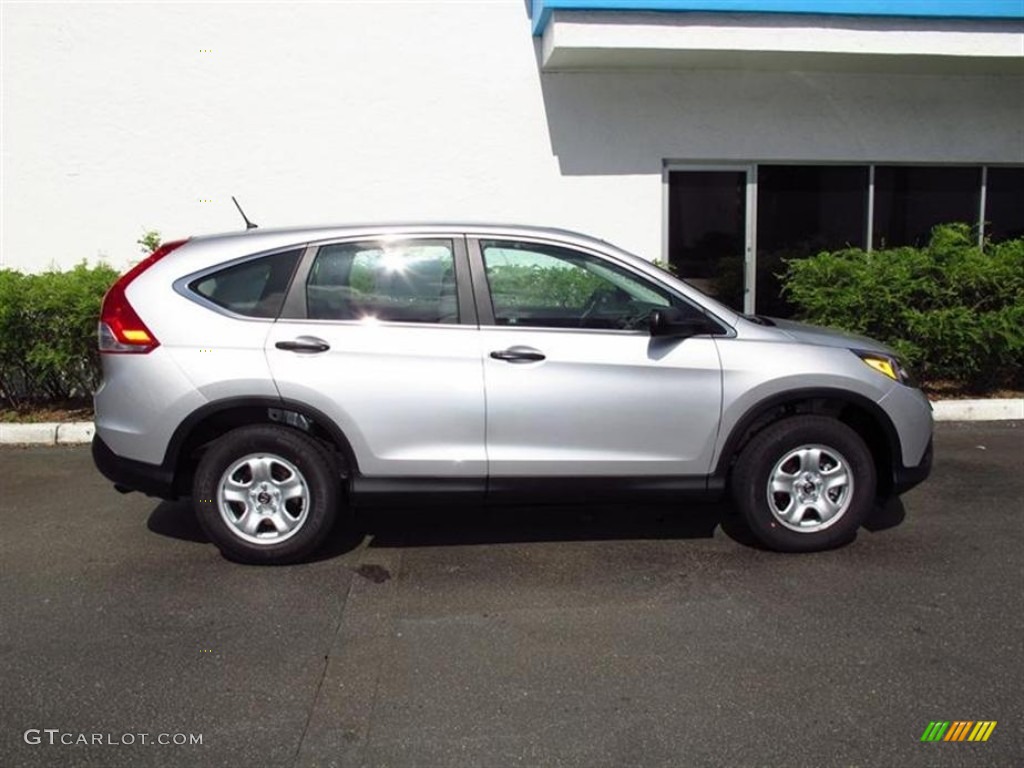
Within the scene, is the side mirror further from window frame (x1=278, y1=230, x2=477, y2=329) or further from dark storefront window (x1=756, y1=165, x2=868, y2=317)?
dark storefront window (x1=756, y1=165, x2=868, y2=317)

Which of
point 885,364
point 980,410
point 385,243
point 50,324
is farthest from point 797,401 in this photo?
point 50,324

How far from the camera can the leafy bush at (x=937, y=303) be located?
766 centimetres

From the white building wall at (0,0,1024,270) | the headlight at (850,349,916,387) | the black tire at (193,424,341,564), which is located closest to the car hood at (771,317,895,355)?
the headlight at (850,349,916,387)

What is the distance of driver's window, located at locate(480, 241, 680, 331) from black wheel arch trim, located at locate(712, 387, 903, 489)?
0.69 metres

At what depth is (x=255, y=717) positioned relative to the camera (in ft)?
10.3

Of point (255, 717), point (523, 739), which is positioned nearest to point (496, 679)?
point (523, 739)

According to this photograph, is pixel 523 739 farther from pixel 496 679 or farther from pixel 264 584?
pixel 264 584

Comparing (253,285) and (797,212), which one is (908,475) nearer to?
(253,285)

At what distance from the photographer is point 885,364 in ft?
15.0

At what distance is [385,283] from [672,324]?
1441mm

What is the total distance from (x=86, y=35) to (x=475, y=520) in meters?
6.92

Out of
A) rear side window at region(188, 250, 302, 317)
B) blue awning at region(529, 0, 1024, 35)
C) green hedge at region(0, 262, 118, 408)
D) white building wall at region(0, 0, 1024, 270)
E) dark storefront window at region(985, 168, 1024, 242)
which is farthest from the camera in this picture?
dark storefront window at region(985, 168, 1024, 242)

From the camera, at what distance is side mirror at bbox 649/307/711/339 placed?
14.0 ft

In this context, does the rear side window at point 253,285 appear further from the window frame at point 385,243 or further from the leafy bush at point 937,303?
the leafy bush at point 937,303
